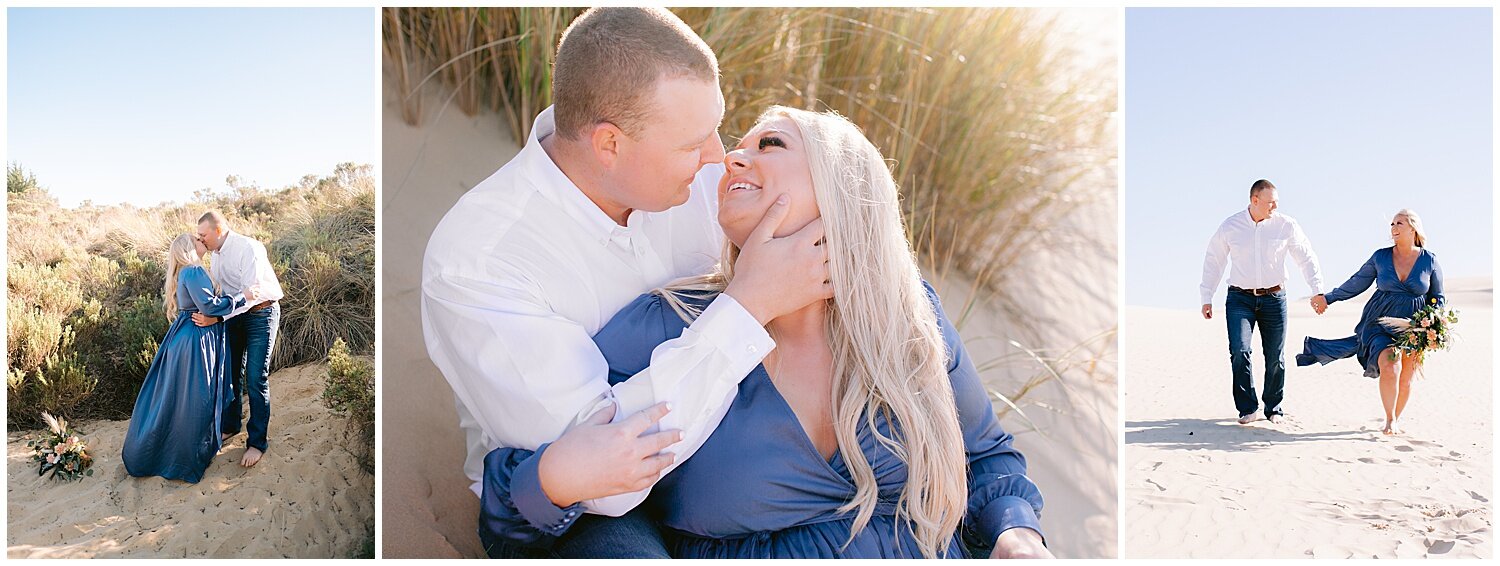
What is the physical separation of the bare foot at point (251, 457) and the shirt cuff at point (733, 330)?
5.26ft

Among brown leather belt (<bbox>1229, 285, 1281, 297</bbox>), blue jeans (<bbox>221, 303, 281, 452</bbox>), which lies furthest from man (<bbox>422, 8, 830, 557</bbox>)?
brown leather belt (<bbox>1229, 285, 1281, 297</bbox>)

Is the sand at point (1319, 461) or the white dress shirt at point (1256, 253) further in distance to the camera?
the white dress shirt at point (1256, 253)

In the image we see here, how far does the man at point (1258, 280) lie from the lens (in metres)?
5.02

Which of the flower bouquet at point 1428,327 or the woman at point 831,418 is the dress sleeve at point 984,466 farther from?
the flower bouquet at point 1428,327

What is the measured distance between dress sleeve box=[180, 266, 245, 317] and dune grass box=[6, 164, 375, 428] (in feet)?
0.24

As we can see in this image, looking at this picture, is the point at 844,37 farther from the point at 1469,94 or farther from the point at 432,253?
the point at 432,253

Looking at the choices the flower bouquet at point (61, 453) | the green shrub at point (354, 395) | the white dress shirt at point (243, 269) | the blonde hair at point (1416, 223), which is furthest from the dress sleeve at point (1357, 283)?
the flower bouquet at point (61, 453)

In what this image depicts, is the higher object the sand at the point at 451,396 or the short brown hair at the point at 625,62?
the short brown hair at the point at 625,62

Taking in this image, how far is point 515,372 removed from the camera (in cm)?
255

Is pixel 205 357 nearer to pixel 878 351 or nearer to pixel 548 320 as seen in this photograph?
pixel 548 320

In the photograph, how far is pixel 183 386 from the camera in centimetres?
324

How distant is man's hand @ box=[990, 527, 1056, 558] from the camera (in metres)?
2.55

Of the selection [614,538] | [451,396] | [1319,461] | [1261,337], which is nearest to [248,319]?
[451,396]

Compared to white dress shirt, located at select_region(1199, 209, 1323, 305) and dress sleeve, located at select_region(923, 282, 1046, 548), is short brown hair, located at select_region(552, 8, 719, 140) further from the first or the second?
white dress shirt, located at select_region(1199, 209, 1323, 305)
